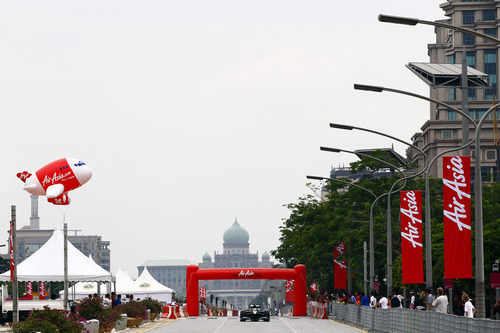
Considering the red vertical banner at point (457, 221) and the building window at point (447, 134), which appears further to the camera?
the building window at point (447, 134)

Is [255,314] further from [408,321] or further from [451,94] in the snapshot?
[451,94]

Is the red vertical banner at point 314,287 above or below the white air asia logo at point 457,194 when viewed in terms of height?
below

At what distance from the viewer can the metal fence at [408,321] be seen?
84.4 ft

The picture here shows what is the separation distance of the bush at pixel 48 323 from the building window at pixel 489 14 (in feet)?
377

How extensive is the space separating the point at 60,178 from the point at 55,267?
16.4 m

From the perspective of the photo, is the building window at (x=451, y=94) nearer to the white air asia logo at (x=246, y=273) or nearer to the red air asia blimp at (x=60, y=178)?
the white air asia logo at (x=246, y=273)

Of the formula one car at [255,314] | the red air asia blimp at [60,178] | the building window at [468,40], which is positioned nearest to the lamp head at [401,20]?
the red air asia blimp at [60,178]

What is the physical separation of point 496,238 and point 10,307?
24768mm

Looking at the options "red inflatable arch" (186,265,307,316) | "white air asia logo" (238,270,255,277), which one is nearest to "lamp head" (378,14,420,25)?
"red inflatable arch" (186,265,307,316)

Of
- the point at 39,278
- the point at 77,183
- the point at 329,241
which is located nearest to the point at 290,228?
the point at 329,241

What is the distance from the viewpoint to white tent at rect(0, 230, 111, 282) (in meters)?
52.1

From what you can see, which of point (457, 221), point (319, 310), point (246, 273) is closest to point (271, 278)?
point (246, 273)

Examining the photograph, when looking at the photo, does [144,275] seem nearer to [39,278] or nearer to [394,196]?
[394,196]

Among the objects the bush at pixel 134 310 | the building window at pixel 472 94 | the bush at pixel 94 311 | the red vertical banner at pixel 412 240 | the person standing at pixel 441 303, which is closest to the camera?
the person standing at pixel 441 303
